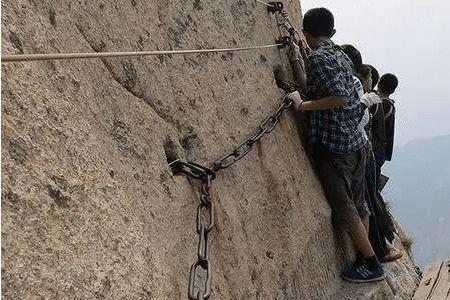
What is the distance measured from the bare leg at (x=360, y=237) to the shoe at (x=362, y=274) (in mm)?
190

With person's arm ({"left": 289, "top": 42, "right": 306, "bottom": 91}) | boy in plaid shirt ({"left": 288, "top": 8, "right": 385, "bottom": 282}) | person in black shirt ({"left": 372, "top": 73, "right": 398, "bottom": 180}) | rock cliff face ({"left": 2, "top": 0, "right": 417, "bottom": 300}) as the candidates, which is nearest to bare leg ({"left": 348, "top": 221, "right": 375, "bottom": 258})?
boy in plaid shirt ({"left": 288, "top": 8, "right": 385, "bottom": 282})

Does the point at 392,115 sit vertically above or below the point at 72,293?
below

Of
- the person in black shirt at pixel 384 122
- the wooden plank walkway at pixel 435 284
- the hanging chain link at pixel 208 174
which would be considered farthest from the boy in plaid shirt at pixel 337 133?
the person in black shirt at pixel 384 122

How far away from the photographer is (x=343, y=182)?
20.7ft

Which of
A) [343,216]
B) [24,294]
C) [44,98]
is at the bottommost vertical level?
[343,216]

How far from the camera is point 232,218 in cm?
452

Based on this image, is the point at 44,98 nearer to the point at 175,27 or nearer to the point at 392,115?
Result: the point at 175,27

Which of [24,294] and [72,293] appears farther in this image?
[72,293]

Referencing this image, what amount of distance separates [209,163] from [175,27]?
1376 mm

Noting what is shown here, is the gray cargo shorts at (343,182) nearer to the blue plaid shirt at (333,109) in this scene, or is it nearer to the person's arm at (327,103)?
the blue plaid shirt at (333,109)

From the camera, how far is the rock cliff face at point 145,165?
8.14ft

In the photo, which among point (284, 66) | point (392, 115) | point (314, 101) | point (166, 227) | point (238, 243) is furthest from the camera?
point (392, 115)

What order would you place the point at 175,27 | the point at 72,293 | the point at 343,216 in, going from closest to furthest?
the point at 72,293, the point at 175,27, the point at 343,216

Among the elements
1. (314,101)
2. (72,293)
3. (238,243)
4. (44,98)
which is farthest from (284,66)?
(72,293)
